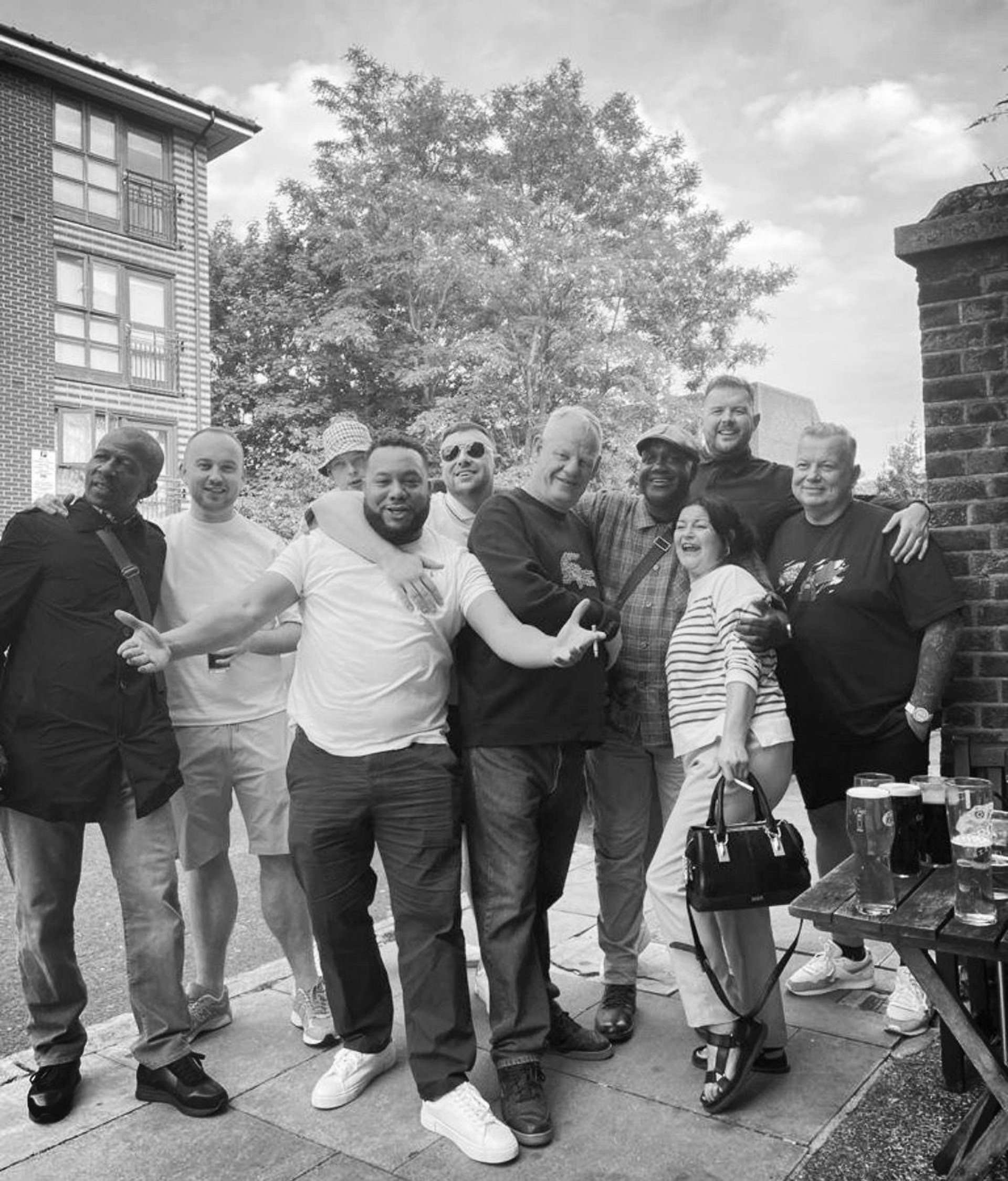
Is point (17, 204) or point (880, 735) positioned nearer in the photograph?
point (880, 735)

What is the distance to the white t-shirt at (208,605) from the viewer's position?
3342 millimetres

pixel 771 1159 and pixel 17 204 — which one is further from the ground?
pixel 17 204

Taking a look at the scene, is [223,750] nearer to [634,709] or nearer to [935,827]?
[634,709]

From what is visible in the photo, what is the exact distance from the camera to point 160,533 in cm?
338

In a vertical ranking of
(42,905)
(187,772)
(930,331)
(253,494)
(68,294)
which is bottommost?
(42,905)

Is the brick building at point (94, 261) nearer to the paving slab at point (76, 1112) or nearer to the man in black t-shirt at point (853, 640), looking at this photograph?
the paving slab at point (76, 1112)

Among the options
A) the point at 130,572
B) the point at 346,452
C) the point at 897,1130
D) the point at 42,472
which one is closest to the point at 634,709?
the point at 897,1130

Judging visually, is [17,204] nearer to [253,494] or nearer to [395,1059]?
[253,494]

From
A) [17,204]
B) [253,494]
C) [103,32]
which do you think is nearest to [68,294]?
[17,204]

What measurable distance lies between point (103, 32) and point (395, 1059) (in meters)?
17.0

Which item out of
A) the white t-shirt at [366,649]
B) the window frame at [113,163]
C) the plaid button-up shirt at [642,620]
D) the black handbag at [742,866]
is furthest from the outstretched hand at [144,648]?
the window frame at [113,163]

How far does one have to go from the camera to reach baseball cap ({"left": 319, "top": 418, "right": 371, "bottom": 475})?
4.34 m

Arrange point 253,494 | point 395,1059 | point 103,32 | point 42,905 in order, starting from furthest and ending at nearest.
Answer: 1. point 253,494
2. point 103,32
3. point 395,1059
4. point 42,905

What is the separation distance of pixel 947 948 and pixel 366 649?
5.44 ft
